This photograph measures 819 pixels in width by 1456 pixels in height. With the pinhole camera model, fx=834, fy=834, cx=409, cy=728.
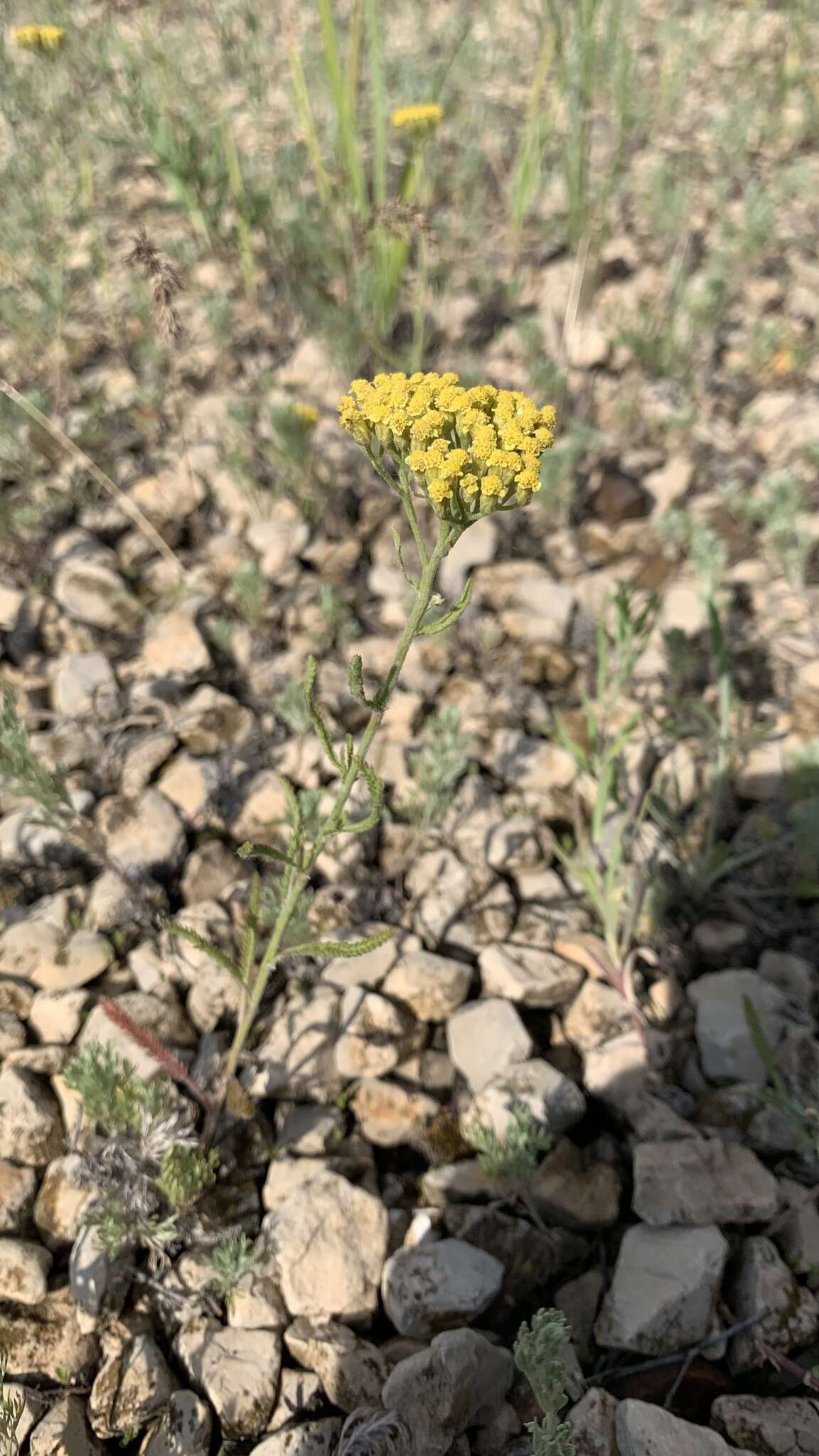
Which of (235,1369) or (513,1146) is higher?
(513,1146)

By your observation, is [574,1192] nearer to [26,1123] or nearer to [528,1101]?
[528,1101]

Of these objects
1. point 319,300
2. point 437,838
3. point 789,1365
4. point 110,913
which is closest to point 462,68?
point 319,300

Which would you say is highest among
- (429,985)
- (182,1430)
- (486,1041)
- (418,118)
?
(418,118)

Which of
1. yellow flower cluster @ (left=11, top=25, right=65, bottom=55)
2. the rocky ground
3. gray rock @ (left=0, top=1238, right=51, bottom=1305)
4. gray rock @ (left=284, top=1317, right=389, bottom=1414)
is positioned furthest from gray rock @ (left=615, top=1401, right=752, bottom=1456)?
yellow flower cluster @ (left=11, top=25, right=65, bottom=55)

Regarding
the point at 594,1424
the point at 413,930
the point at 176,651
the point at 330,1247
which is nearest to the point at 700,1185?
the point at 594,1424

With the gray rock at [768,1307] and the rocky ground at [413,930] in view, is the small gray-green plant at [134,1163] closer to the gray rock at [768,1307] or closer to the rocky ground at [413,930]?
the rocky ground at [413,930]

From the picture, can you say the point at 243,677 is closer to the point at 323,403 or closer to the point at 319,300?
the point at 323,403
